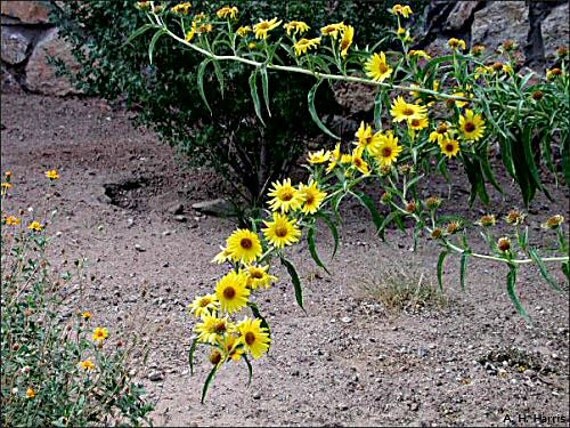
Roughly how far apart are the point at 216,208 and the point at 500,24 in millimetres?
1857

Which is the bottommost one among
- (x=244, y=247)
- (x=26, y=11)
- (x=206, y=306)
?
(x=26, y=11)

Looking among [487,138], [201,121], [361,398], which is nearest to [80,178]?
[201,121]

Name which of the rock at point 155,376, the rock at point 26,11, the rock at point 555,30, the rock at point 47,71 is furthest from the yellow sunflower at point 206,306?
the rock at point 26,11

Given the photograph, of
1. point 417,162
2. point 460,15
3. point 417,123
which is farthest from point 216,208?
point 417,123

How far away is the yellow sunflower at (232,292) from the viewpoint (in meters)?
1.47

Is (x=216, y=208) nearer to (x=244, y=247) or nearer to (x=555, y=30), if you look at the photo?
(x=555, y=30)

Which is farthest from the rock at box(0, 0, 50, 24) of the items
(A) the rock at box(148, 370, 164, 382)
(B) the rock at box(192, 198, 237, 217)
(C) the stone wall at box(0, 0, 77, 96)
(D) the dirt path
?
(A) the rock at box(148, 370, 164, 382)

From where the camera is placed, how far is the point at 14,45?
223 inches

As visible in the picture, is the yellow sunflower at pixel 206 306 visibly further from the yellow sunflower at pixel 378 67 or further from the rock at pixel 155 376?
the rock at pixel 155 376

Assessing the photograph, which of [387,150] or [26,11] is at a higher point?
[387,150]

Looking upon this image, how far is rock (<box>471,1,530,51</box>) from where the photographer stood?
14.4 ft

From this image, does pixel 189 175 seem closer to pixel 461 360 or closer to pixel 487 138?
pixel 461 360

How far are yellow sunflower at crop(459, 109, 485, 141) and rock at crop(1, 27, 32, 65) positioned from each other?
4590mm

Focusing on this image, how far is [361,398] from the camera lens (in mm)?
2186
